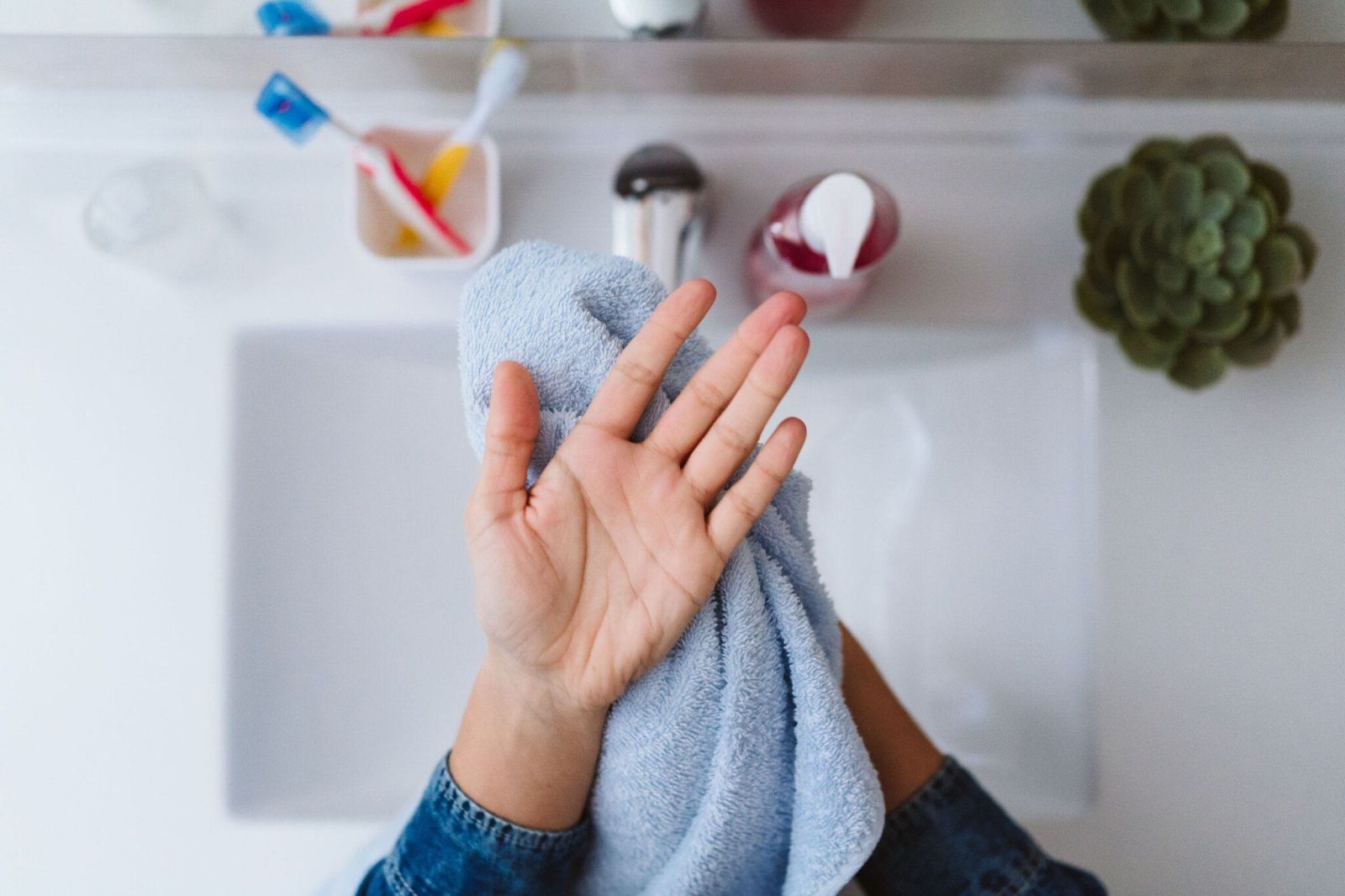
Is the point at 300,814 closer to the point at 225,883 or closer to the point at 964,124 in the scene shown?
the point at 225,883

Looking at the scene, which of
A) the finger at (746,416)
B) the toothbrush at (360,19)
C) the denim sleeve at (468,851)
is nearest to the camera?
the finger at (746,416)

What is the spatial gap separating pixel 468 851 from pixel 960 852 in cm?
30

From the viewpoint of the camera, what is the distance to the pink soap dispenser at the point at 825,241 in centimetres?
53

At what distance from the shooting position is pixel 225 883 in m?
0.63

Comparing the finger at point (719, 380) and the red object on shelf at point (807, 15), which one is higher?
the red object on shelf at point (807, 15)

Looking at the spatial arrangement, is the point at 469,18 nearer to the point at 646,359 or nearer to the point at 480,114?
the point at 480,114

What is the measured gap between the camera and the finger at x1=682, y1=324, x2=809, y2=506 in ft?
1.35

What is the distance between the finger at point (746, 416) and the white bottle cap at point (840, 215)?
0.47 feet

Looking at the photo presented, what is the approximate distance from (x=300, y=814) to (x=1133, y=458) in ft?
2.14

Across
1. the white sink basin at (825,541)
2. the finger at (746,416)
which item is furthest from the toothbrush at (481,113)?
the finger at (746,416)

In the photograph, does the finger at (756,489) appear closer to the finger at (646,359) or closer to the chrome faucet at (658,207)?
the finger at (646,359)

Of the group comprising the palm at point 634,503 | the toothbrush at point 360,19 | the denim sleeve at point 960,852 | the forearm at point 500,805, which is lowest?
the denim sleeve at point 960,852

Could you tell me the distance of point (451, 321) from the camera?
68 centimetres

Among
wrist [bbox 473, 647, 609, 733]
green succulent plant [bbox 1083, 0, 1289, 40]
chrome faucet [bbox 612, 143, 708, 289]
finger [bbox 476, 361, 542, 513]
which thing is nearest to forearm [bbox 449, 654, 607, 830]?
wrist [bbox 473, 647, 609, 733]
